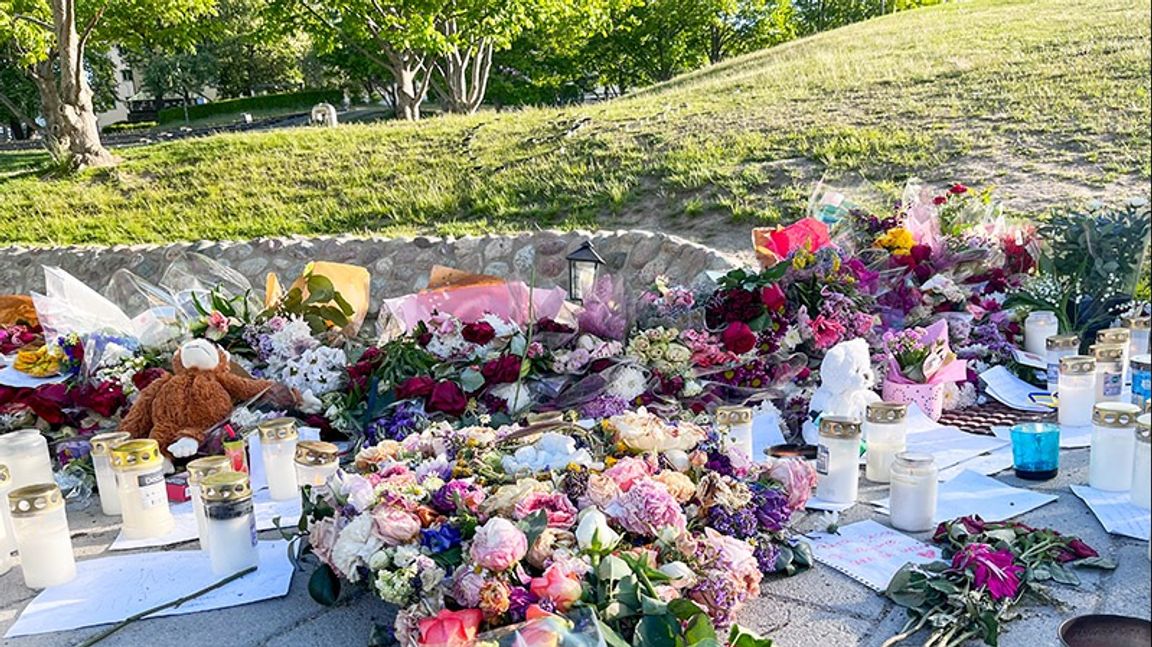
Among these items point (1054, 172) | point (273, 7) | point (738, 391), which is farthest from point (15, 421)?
point (273, 7)

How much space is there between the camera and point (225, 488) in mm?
2727

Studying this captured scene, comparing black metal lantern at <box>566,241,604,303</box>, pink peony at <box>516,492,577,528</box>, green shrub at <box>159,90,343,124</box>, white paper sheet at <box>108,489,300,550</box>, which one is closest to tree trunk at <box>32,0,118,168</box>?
black metal lantern at <box>566,241,604,303</box>

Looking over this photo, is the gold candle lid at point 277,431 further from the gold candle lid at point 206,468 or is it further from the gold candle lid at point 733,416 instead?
the gold candle lid at point 733,416

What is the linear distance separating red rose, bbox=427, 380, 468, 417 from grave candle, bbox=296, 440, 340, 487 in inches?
31.0

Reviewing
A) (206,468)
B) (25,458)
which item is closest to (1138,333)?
(206,468)

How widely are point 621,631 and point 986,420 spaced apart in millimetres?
2579

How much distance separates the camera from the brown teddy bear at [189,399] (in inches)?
159

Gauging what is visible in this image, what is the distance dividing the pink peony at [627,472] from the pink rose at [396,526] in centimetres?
53

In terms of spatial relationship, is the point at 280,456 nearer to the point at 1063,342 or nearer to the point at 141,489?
the point at 141,489

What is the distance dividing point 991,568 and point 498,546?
4.24 ft

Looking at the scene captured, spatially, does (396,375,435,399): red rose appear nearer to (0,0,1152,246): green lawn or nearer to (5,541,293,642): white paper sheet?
(5,541,293,642): white paper sheet

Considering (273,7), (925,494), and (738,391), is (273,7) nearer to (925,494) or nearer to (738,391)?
(738,391)

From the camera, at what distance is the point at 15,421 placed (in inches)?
172

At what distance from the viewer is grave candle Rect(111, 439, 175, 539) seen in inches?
123
